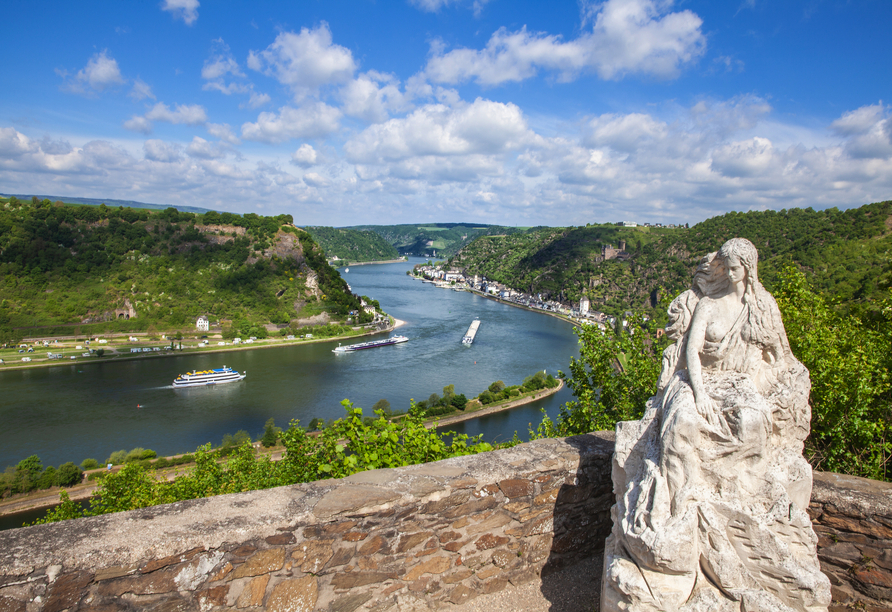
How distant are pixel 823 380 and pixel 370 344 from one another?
43893 mm

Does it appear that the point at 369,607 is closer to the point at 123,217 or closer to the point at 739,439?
the point at 739,439

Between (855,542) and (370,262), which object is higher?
(855,542)

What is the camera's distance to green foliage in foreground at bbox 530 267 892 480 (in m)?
4.14

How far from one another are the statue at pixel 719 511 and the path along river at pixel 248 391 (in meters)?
22.4

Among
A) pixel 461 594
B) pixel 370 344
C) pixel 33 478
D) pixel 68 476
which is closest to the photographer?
pixel 461 594

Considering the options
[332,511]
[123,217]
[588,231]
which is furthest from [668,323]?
[588,231]

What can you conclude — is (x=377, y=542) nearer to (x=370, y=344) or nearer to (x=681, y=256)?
(x=370, y=344)

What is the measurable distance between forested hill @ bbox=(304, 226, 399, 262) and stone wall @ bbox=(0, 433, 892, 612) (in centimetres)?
15290

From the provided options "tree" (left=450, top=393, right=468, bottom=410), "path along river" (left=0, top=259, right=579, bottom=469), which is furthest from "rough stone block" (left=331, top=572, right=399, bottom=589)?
"tree" (left=450, top=393, right=468, bottom=410)

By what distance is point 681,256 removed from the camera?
6800 centimetres

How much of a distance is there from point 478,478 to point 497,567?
627mm

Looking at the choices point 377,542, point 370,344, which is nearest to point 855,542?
point 377,542

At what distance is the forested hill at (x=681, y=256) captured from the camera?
2439 cm

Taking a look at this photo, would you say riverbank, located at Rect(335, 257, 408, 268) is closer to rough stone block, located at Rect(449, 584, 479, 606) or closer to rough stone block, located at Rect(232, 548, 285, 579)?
rough stone block, located at Rect(449, 584, 479, 606)
